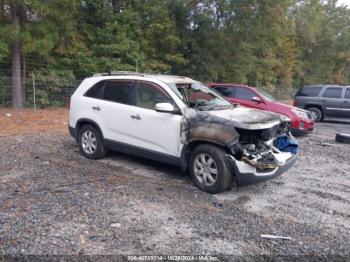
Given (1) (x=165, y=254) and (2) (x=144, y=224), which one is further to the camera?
(2) (x=144, y=224)

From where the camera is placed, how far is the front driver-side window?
18.5 feet

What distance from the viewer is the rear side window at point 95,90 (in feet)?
21.7

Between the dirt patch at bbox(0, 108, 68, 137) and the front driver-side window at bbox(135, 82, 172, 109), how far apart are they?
4814 mm

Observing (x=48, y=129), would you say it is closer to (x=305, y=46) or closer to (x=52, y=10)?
(x=52, y=10)

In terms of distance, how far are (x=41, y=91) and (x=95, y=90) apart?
8.79m

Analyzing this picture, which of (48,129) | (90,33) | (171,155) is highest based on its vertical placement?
(90,33)

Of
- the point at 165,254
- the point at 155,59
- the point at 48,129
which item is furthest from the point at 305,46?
the point at 165,254

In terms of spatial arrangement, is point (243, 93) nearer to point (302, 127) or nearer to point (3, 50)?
point (302, 127)

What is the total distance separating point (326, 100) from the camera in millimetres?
14227

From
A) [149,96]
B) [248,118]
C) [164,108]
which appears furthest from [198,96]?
[248,118]

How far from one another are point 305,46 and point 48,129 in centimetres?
2843

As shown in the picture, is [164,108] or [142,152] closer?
[164,108]

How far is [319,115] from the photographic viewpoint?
47.5ft

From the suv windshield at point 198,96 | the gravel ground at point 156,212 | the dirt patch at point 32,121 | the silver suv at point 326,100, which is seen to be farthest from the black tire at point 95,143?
the silver suv at point 326,100
